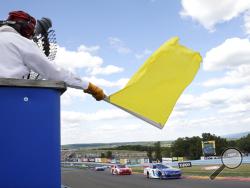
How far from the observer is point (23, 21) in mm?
1830

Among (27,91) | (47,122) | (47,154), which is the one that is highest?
(27,91)

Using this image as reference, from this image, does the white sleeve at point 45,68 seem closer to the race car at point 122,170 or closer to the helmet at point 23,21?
the helmet at point 23,21

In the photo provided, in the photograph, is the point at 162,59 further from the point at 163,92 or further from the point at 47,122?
the point at 47,122

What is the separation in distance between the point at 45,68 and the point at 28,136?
37cm

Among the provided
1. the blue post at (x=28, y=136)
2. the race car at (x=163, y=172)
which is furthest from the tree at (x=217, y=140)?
the blue post at (x=28, y=136)

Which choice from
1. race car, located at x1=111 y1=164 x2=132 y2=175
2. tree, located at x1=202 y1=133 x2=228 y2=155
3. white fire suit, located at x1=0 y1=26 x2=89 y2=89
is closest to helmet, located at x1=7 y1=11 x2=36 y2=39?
white fire suit, located at x1=0 y1=26 x2=89 y2=89

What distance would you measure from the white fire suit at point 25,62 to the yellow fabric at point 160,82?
0.25 metres

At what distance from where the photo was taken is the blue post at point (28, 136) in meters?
1.37

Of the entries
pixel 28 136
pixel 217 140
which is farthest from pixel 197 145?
pixel 28 136

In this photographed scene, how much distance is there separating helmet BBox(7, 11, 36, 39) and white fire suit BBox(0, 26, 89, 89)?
13cm

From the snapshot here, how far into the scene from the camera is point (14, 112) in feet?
4.62

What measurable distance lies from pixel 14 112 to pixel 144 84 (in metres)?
0.67

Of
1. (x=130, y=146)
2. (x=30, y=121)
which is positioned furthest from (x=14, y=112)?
(x=130, y=146)

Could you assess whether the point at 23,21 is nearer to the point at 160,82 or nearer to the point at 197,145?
the point at 160,82
